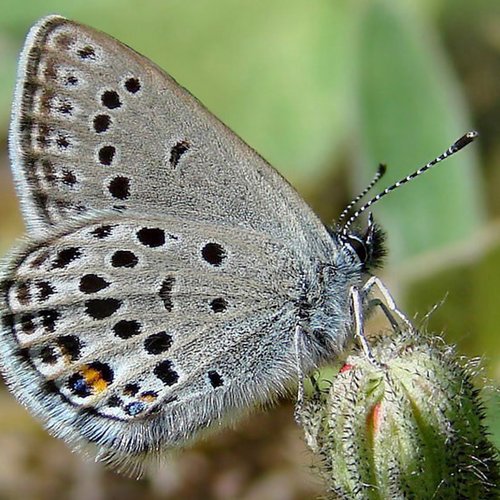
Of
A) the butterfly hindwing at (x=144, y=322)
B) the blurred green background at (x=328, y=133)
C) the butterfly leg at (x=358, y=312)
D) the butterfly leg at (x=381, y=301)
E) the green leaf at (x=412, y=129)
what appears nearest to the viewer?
the butterfly leg at (x=358, y=312)

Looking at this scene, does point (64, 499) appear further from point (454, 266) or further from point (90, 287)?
point (454, 266)

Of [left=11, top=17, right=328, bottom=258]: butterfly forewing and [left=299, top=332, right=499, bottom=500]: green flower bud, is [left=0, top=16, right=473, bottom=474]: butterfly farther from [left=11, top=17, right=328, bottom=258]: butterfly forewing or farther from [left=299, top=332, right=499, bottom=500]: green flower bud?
[left=299, top=332, right=499, bottom=500]: green flower bud

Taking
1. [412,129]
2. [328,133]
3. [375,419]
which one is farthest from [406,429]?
[328,133]

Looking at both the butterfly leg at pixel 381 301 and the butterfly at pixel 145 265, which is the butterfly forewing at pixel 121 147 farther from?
the butterfly leg at pixel 381 301

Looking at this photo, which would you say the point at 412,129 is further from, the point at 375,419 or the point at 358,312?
the point at 375,419

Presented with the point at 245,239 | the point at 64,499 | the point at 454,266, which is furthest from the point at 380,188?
the point at 64,499

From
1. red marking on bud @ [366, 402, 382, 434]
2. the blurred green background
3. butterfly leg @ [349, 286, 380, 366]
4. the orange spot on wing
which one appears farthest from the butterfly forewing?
red marking on bud @ [366, 402, 382, 434]

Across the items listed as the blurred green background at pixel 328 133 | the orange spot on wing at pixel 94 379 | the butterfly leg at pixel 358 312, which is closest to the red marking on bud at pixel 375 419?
the butterfly leg at pixel 358 312
